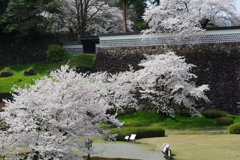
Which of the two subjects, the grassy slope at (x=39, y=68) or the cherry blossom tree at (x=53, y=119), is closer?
the cherry blossom tree at (x=53, y=119)

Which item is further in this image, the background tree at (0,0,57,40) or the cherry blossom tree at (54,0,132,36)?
the cherry blossom tree at (54,0,132,36)

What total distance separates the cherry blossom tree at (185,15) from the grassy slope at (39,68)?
24.1 ft

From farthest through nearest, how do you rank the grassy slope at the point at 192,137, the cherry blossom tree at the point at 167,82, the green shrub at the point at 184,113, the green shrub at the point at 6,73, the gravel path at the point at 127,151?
1. the green shrub at the point at 6,73
2. the green shrub at the point at 184,113
3. the cherry blossom tree at the point at 167,82
4. the gravel path at the point at 127,151
5. the grassy slope at the point at 192,137

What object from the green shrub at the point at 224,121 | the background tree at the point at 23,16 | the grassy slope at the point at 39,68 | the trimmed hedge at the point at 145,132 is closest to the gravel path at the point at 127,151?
the trimmed hedge at the point at 145,132

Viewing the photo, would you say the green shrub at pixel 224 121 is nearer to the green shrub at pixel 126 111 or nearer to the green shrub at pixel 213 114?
the green shrub at pixel 213 114

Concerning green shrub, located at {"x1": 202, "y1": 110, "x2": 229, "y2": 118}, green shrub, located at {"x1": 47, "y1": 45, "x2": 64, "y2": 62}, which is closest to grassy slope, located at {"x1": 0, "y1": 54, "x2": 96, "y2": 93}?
green shrub, located at {"x1": 47, "y1": 45, "x2": 64, "y2": 62}

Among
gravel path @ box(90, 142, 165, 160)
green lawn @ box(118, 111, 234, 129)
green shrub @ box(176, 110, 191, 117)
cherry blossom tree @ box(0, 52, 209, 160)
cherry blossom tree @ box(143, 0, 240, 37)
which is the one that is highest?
cherry blossom tree @ box(143, 0, 240, 37)

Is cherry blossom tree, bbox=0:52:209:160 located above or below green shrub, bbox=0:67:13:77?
above

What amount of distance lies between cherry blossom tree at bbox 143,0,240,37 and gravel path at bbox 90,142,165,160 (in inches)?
528

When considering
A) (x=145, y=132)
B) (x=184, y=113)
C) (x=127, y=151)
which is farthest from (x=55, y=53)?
(x=127, y=151)

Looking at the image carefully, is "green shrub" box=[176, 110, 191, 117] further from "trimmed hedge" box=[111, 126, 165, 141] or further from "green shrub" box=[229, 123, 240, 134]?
"green shrub" box=[229, 123, 240, 134]

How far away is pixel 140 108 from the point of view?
94.4 feet

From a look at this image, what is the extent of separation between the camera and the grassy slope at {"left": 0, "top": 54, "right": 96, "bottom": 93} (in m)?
31.7

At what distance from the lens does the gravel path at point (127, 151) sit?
1473 cm
